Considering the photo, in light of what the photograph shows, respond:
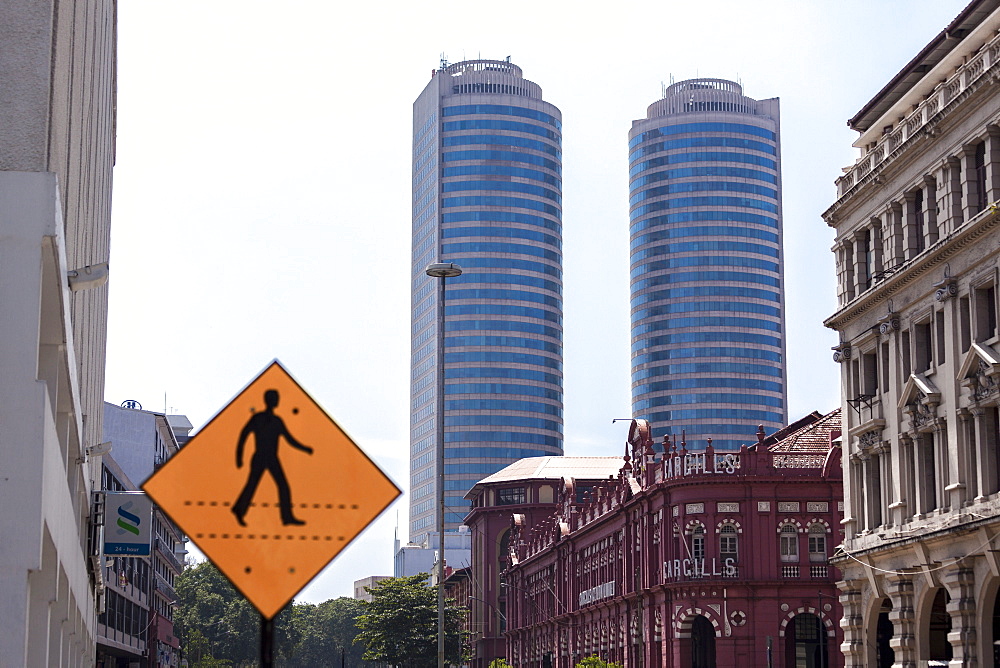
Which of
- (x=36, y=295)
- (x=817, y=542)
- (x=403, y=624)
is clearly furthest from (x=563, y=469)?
(x=36, y=295)

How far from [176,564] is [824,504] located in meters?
73.3

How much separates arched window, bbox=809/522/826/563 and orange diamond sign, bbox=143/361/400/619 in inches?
2456

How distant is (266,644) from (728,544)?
62.7 m

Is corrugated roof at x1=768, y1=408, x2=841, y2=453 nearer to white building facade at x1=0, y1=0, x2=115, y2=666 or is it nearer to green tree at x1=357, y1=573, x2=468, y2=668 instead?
green tree at x1=357, y1=573, x2=468, y2=668

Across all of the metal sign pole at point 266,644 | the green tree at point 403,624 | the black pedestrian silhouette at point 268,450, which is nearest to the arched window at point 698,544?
the green tree at point 403,624

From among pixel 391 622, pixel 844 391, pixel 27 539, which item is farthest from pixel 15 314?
pixel 391 622

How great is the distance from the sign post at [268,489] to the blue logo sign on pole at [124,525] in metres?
42.4

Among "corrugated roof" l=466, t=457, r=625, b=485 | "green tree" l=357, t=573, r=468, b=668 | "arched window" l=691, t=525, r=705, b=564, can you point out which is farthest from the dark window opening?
"arched window" l=691, t=525, r=705, b=564

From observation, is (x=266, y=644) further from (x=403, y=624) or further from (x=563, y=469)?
(x=563, y=469)

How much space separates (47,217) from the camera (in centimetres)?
1919

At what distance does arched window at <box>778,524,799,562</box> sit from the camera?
67938mm

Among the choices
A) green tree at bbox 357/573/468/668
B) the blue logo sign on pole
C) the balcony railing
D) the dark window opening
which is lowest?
green tree at bbox 357/573/468/668

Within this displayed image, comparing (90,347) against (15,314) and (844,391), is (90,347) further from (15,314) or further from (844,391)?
(844,391)

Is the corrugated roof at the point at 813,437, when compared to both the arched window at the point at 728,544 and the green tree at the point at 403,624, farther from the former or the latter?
the green tree at the point at 403,624
